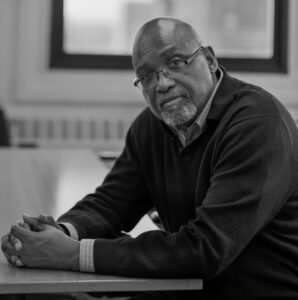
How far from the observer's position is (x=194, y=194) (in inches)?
66.6

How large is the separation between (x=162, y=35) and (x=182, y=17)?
345 cm

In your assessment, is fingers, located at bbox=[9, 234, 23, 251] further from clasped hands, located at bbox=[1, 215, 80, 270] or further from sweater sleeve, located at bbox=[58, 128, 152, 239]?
sweater sleeve, located at bbox=[58, 128, 152, 239]

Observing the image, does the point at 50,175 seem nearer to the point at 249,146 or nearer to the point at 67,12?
the point at 249,146

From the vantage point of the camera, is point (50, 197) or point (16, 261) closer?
point (16, 261)

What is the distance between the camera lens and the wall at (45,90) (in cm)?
470

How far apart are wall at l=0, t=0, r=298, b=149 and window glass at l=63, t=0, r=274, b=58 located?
0.27 metres

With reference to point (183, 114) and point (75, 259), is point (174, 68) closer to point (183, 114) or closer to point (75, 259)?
point (183, 114)

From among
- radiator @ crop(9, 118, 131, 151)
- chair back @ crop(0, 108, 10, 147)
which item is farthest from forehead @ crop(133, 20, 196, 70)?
radiator @ crop(9, 118, 131, 151)

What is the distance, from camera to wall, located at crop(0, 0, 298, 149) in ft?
15.4

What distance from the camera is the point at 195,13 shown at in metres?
4.99

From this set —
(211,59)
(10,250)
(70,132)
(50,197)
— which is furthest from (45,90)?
(10,250)

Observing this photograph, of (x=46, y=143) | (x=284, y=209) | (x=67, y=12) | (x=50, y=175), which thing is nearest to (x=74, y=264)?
(x=284, y=209)

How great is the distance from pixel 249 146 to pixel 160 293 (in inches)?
20.6

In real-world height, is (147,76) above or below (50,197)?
above
